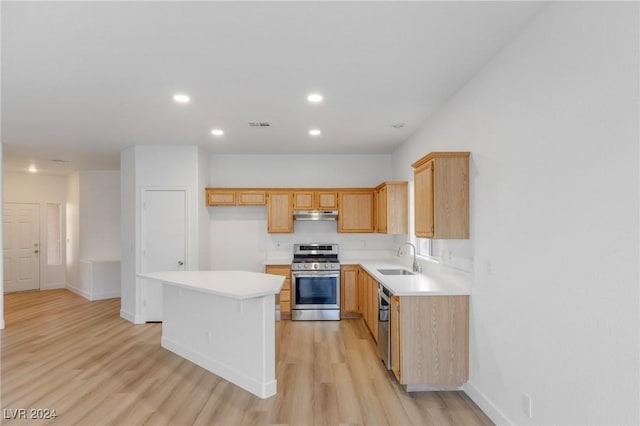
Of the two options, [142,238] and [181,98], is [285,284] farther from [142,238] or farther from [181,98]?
[181,98]

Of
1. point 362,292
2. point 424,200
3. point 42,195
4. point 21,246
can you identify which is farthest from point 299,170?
point 21,246

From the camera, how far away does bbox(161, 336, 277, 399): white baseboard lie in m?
3.09

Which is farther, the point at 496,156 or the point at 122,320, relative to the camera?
the point at 122,320

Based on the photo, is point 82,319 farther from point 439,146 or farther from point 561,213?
point 561,213

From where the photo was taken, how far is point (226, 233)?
6113mm

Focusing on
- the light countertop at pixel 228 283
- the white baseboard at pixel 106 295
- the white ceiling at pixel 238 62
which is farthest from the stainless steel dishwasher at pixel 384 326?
the white baseboard at pixel 106 295

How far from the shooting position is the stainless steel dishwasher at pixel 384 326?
3438 mm

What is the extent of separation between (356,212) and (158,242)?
10.3 ft

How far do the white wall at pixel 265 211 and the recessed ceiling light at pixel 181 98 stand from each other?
2.69m

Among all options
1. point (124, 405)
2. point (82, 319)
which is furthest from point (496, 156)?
point (82, 319)

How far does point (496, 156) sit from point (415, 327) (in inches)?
61.1

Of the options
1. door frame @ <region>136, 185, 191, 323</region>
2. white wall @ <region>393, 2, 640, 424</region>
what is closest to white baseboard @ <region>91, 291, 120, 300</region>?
door frame @ <region>136, 185, 191, 323</region>

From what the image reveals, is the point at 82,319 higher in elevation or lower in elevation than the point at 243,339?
lower

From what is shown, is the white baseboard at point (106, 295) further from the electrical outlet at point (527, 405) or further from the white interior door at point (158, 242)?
the electrical outlet at point (527, 405)
